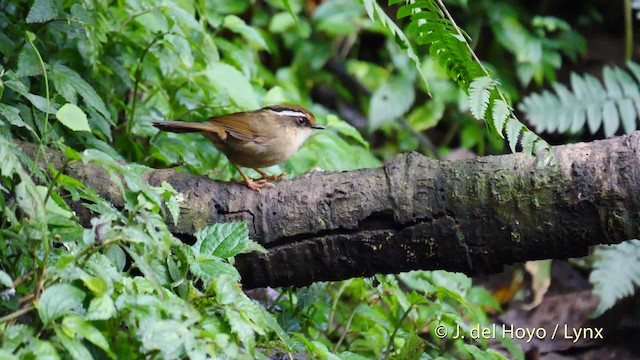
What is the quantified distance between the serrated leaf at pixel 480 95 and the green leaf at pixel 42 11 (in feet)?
5.64

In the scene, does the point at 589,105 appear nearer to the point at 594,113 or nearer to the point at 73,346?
the point at 594,113

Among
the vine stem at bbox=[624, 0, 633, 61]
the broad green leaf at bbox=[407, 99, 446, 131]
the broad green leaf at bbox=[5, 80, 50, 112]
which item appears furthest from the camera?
the broad green leaf at bbox=[407, 99, 446, 131]

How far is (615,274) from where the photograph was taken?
15.8 ft

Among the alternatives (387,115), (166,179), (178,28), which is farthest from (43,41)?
(387,115)

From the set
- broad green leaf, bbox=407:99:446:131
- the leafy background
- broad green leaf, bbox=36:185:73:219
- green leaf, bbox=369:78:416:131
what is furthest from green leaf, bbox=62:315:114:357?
broad green leaf, bbox=407:99:446:131

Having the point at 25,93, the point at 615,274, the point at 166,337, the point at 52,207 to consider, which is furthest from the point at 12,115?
the point at 615,274

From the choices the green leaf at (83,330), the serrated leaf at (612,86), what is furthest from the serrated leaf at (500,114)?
the serrated leaf at (612,86)

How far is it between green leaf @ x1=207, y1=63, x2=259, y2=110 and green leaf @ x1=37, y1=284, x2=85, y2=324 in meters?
2.14

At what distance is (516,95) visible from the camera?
726 cm

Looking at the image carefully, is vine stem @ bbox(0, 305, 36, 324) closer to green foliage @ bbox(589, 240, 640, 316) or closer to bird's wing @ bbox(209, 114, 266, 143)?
bird's wing @ bbox(209, 114, 266, 143)

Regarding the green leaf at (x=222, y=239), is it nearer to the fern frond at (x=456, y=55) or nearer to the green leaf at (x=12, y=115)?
the green leaf at (x=12, y=115)

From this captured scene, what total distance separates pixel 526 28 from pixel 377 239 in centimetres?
515

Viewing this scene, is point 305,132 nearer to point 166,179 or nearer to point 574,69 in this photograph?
point 166,179

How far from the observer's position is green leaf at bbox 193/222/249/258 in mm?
2812
